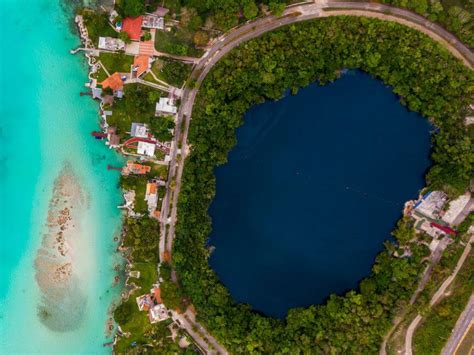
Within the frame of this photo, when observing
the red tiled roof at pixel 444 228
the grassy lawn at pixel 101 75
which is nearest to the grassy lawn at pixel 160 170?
the grassy lawn at pixel 101 75

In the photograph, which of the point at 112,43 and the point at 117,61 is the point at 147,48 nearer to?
the point at 117,61

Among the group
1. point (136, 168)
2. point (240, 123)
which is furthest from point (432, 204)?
point (136, 168)

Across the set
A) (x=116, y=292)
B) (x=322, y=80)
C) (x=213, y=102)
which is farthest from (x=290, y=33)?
(x=116, y=292)

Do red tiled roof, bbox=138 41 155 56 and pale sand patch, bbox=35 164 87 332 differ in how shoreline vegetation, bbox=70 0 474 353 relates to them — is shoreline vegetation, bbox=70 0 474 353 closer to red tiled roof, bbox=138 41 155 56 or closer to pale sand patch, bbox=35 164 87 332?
red tiled roof, bbox=138 41 155 56

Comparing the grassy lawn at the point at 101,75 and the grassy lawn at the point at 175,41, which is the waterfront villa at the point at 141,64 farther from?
the grassy lawn at the point at 101,75

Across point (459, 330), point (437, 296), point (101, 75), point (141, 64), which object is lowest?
point (459, 330)

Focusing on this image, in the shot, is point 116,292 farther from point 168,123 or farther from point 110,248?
point 168,123

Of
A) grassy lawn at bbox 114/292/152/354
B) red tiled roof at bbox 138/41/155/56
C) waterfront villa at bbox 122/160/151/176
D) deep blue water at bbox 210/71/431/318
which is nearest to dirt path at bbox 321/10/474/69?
deep blue water at bbox 210/71/431/318
